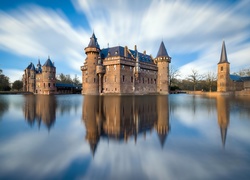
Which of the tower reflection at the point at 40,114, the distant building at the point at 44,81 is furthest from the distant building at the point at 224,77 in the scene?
the tower reflection at the point at 40,114

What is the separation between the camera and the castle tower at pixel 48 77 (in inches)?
2293

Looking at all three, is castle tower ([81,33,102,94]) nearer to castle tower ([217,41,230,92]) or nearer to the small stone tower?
the small stone tower

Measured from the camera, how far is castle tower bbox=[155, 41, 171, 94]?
176 ft

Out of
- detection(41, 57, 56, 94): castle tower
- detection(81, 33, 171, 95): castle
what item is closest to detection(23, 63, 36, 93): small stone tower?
detection(41, 57, 56, 94): castle tower

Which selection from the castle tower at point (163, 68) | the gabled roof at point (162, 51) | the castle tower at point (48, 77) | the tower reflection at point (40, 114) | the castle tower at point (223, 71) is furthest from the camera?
the castle tower at point (223, 71)

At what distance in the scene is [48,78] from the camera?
58.3 metres

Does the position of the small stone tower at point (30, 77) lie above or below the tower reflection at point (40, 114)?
above

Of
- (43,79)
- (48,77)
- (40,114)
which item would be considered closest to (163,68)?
(48,77)

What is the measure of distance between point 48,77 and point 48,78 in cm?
36

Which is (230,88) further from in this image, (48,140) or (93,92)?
(48,140)

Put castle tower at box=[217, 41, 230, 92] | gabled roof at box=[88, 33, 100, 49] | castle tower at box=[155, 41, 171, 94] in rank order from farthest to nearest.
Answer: castle tower at box=[217, 41, 230, 92]
castle tower at box=[155, 41, 171, 94]
gabled roof at box=[88, 33, 100, 49]

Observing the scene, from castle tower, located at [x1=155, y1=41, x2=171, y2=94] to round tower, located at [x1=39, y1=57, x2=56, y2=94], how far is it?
38156 mm

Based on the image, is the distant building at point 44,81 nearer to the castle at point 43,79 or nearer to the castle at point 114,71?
the castle at point 43,79

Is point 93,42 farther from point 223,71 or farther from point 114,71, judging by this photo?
point 223,71
